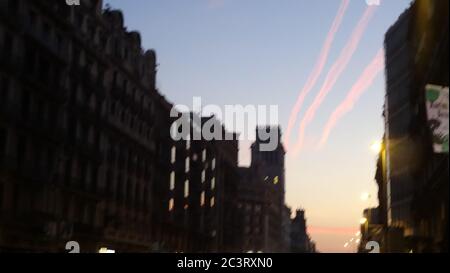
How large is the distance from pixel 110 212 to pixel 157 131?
59.7 ft

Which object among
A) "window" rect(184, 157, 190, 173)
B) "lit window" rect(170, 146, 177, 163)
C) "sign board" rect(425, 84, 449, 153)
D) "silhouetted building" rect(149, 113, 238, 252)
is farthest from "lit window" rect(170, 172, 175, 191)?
"sign board" rect(425, 84, 449, 153)

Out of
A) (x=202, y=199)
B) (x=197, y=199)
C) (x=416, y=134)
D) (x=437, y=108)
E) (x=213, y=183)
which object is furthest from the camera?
(x=213, y=183)

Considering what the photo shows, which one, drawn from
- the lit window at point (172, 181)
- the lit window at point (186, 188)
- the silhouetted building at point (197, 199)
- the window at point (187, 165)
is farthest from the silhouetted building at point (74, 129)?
the lit window at point (186, 188)

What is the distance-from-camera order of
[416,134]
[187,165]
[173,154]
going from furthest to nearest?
1. [187,165]
2. [173,154]
3. [416,134]

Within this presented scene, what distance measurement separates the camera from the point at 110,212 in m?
61.3

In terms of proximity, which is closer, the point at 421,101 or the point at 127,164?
the point at 421,101

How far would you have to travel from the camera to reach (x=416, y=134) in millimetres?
43594

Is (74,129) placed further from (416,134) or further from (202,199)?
(202,199)

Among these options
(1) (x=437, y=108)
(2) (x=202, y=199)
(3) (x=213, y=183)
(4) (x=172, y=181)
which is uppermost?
(3) (x=213, y=183)

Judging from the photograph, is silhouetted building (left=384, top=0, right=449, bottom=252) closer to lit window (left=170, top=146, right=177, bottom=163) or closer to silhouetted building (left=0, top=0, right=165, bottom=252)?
silhouetted building (left=0, top=0, right=165, bottom=252)

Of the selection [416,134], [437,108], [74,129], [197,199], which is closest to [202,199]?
[197,199]

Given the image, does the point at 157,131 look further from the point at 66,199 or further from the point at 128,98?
the point at 66,199

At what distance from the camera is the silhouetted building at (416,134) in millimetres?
30109
